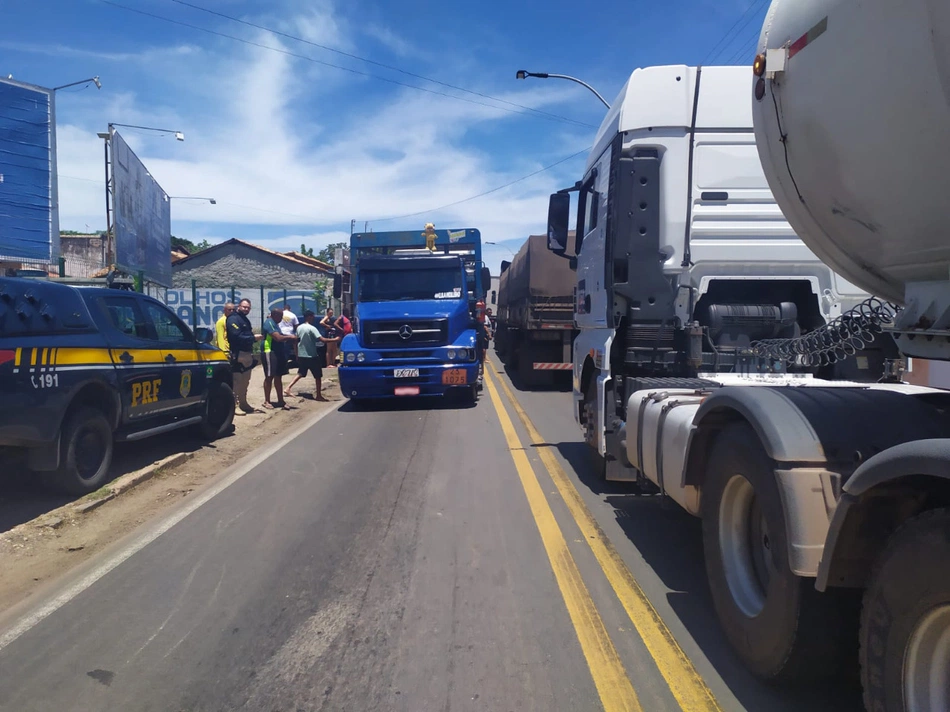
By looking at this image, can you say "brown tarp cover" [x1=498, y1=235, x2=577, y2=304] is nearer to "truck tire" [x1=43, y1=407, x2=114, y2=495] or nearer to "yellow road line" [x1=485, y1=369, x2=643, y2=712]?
"yellow road line" [x1=485, y1=369, x2=643, y2=712]

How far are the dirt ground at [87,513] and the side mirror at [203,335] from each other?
4.39 ft

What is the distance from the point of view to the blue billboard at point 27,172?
17234 millimetres

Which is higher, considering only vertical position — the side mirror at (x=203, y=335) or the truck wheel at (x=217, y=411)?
the side mirror at (x=203, y=335)

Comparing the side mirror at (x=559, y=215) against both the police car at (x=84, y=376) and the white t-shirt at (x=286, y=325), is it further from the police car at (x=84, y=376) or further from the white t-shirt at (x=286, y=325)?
the white t-shirt at (x=286, y=325)

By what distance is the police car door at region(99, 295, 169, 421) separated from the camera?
7.21m

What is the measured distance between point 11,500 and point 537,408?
8.11m

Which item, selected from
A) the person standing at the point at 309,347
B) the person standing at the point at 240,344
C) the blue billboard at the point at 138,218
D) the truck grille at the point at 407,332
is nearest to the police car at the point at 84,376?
the person standing at the point at 240,344

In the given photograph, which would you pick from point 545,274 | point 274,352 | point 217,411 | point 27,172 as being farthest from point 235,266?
point 217,411

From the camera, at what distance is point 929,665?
2.22 m

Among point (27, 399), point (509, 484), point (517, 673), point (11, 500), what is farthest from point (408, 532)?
point (11, 500)

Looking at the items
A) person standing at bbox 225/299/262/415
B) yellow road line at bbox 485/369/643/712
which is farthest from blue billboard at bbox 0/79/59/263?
yellow road line at bbox 485/369/643/712

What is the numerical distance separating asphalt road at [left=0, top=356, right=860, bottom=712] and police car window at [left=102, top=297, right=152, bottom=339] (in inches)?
80.8

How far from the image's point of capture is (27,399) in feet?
18.9

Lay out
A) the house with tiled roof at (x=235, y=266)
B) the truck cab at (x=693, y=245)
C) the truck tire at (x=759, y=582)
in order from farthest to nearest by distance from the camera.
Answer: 1. the house with tiled roof at (x=235, y=266)
2. the truck cab at (x=693, y=245)
3. the truck tire at (x=759, y=582)
